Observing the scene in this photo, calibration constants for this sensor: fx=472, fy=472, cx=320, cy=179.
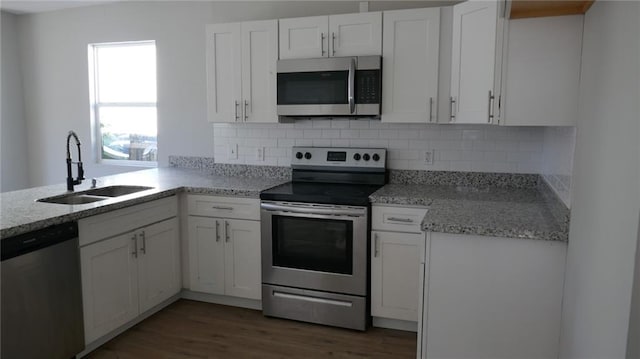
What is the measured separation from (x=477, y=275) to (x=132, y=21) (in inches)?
155

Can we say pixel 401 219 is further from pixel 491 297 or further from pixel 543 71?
pixel 543 71

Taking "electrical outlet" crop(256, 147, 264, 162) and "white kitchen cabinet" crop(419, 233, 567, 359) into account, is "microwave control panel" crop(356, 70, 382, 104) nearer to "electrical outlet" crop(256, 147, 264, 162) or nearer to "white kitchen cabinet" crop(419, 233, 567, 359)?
"electrical outlet" crop(256, 147, 264, 162)

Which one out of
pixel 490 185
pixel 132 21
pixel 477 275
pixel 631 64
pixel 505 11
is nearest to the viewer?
pixel 631 64

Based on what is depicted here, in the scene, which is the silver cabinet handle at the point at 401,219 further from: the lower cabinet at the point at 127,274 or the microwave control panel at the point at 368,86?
the lower cabinet at the point at 127,274

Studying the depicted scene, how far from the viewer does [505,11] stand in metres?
1.98

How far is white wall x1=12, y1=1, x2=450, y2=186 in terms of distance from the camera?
4.01m

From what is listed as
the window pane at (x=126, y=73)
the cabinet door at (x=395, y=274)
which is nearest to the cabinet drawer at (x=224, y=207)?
the cabinet door at (x=395, y=274)

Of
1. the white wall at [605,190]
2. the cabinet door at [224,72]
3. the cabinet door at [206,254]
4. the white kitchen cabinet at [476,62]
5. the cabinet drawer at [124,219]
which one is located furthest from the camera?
the cabinet door at [224,72]

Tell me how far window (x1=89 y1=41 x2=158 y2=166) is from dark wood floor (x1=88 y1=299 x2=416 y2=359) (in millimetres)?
2005

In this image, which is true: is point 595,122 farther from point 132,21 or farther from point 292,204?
point 132,21

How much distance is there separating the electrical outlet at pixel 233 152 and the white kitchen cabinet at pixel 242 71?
0.41 m

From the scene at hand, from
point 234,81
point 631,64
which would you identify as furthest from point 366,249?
point 631,64

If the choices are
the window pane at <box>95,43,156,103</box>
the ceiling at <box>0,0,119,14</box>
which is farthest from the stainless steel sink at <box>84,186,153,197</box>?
the ceiling at <box>0,0,119,14</box>

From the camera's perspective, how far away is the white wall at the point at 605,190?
121 centimetres
